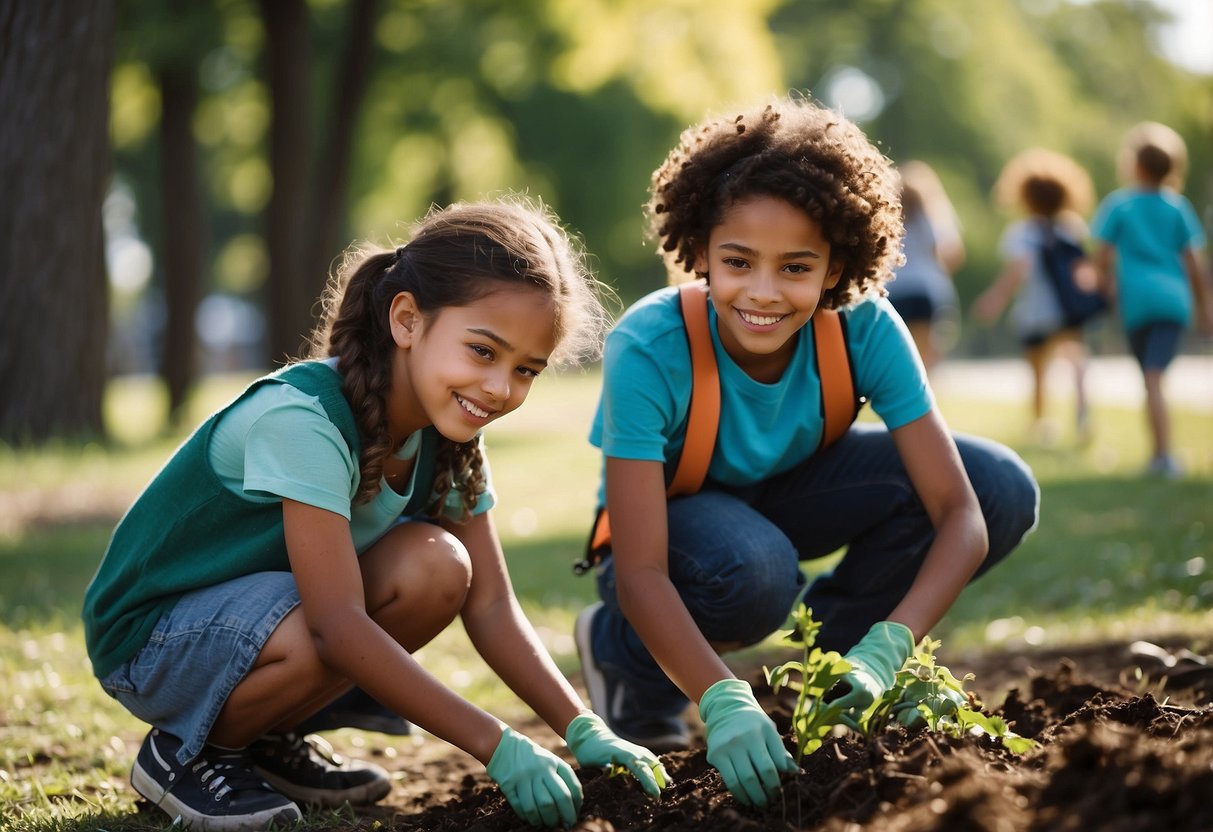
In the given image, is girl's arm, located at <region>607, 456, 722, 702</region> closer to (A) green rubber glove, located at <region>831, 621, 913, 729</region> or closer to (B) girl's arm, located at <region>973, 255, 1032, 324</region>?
(A) green rubber glove, located at <region>831, 621, 913, 729</region>

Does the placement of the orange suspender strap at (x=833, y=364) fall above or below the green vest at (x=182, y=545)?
above

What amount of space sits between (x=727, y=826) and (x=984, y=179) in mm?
33052

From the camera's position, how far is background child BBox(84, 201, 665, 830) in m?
2.28

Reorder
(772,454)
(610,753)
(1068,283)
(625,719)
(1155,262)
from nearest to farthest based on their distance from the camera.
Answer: (610,753), (772,454), (625,719), (1155,262), (1068,283)

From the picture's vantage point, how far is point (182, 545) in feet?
8.11

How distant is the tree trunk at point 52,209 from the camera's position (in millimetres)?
6859

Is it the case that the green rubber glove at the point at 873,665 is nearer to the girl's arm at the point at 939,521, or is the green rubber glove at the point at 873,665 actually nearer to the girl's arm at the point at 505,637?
the girl's arm at the point at 939,521

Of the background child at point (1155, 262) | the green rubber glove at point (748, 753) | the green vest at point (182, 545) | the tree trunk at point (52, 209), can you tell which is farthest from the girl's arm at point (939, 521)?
the tree trunk at point (52, 209)

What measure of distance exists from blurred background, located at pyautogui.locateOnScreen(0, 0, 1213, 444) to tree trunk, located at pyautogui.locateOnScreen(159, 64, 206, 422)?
0.02 metres

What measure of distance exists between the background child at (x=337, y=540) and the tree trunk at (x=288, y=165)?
9.09 m

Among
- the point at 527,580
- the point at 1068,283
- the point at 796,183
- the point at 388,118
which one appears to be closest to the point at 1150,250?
the point at 1068,283

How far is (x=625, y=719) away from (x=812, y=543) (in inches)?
24.7

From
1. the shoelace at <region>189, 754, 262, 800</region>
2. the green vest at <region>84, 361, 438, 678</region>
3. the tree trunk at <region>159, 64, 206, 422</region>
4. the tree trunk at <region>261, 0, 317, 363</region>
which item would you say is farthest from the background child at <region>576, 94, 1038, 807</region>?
the tree trunk at <region>159, 64, 206, 422</region>

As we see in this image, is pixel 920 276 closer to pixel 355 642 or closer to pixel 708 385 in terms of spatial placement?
pixel 708 385
